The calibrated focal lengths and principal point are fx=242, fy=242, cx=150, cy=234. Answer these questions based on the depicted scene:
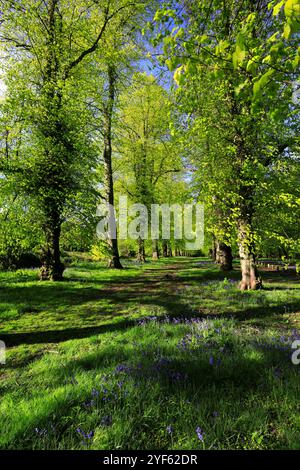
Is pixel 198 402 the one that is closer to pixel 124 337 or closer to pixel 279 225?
pixel 124 337

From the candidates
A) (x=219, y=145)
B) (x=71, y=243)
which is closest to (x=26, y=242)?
(x=71, y=243)

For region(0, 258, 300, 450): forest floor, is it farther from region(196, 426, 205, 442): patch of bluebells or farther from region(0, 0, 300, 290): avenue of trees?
region(0, 0, 300, 290): avenue of trees

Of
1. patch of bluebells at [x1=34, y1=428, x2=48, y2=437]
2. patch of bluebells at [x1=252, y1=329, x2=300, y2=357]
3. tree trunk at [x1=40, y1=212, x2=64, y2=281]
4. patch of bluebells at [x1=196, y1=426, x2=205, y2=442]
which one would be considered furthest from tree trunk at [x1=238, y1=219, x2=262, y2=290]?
patch of bluebells at [x1=34, y1=428, x2=48, y2=437]

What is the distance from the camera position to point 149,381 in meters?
3.34

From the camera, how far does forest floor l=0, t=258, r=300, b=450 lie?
2.46m

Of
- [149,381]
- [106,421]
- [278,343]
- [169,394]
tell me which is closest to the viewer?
[106,421]

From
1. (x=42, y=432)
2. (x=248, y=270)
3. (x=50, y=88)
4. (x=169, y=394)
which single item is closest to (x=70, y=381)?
(x=42, y=432)

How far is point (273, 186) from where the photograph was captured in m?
8.90

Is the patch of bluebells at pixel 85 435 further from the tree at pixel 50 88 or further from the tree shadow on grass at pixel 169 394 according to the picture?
the tree at pixel 50 88

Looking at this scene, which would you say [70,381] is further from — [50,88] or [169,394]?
[50,88]

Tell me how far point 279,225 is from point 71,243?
9147mm

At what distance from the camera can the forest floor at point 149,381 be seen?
96.8 inches

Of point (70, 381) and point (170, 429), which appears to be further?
point (70, 381)
